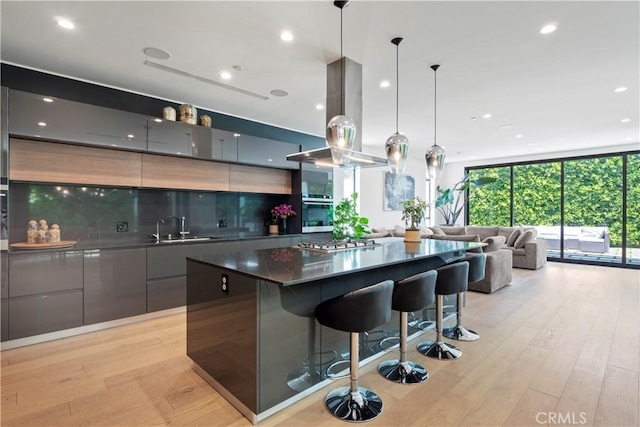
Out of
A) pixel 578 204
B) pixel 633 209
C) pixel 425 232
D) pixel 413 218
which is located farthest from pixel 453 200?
pixel 413 218

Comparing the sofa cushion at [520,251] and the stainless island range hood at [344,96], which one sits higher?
the stainless island range hood at [344,96]

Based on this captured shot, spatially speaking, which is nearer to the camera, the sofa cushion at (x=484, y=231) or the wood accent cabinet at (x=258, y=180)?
the wood accent cabinet at (x=258, y=180)

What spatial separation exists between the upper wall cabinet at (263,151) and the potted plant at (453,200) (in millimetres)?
5538

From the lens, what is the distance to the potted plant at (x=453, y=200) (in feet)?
29.2

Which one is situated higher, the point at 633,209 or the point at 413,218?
the point at 633,209

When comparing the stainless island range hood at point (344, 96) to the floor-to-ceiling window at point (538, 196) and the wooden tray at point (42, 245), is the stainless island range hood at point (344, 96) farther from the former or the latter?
the floor-to-ceiling window at point (538, 196)

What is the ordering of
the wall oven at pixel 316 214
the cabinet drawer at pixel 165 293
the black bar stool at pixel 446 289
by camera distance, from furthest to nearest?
the wall oven at pixel 316 214 < the cabinet drawer at pixel 165 293 < the black bar stool at pixel 446 289

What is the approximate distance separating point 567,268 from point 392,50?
6.75 m

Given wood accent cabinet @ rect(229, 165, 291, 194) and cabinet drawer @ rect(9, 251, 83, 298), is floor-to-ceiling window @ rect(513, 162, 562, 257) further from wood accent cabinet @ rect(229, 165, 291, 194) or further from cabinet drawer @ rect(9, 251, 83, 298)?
cabinet drawer @ rect(9, 251, 83, 298)

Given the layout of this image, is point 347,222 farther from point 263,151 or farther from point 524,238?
point 524,238

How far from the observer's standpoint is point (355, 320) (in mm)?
1881

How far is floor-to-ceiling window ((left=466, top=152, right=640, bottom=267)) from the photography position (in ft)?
22.7

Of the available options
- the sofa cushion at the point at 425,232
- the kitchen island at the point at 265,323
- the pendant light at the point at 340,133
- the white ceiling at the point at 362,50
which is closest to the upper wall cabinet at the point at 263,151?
the white ceiling at the point at 362,50

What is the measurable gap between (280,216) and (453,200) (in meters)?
6.19
